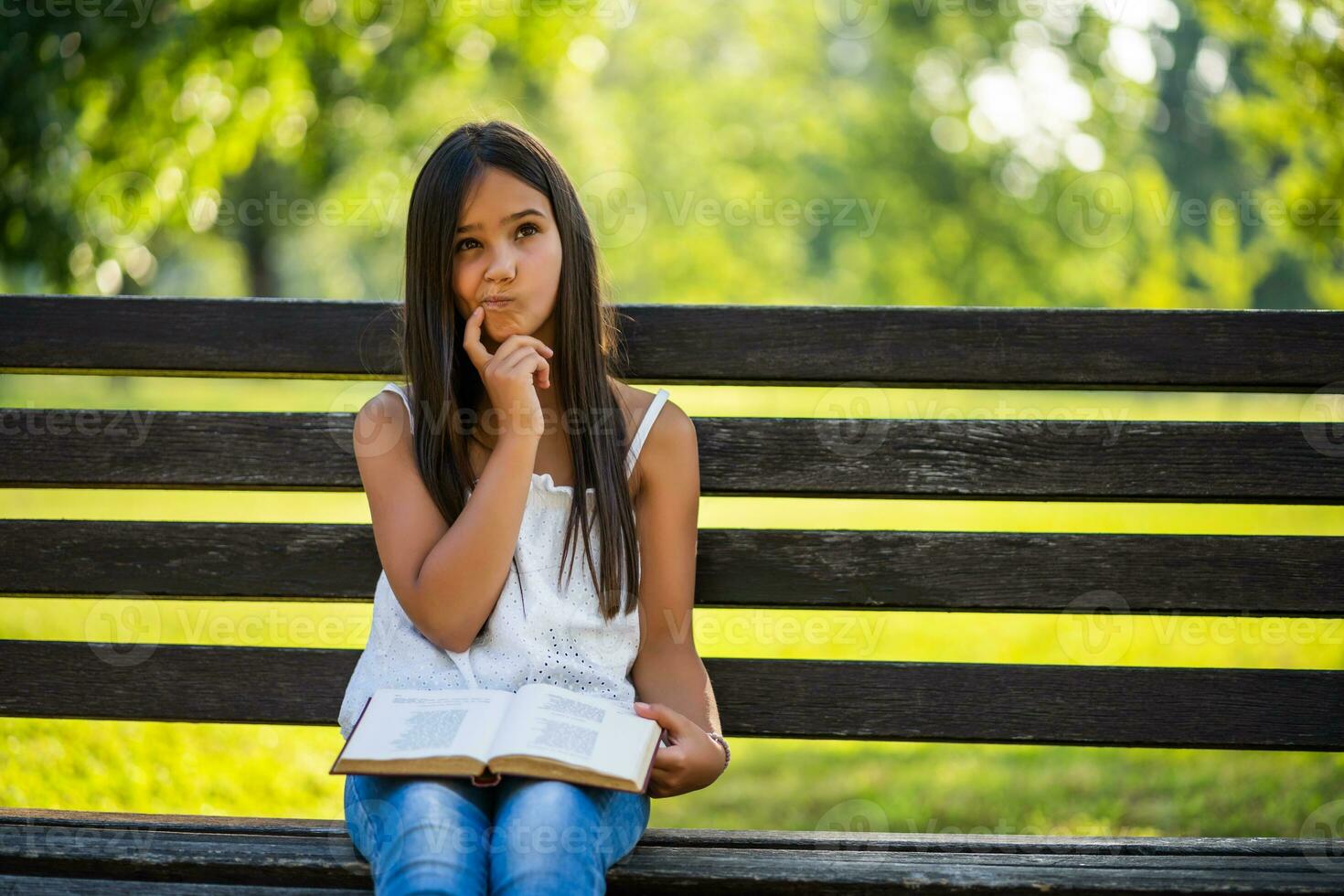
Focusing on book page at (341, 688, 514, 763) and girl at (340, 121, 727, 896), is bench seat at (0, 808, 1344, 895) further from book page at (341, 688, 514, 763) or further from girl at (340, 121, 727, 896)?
book page at (341, 688, 514, 763)

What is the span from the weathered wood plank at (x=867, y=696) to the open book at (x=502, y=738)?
74 centimetres

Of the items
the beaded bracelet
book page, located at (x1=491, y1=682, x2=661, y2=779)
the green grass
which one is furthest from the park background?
book page, located at (x1=491, y1=682, x2=661, y2=779)

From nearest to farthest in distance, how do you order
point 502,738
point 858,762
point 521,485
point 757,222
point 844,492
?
1. point 502,738
2. point 521,485
3. point 844,492
4. point 858,762
5. point 757,222

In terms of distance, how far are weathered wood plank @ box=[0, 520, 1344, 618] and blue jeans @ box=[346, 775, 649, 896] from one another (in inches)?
30.2

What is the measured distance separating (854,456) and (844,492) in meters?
0.09

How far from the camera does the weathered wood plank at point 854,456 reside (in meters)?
2.71

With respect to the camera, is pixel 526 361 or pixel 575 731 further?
pixel 526 361

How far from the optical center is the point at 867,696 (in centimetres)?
274

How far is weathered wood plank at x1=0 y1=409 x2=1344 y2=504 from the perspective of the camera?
8.87 feet

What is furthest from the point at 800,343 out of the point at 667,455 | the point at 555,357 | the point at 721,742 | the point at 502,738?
the point at 502,738

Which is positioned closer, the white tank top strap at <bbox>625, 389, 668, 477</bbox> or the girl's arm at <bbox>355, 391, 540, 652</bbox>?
the girl's arm at <bbox>355, 391, 540, 652</bbox>

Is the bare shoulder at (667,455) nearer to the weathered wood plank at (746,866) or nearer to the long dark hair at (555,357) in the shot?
the long dark hair at (555,357)

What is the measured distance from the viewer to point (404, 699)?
2.09m

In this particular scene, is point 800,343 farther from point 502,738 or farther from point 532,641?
point 502,738
